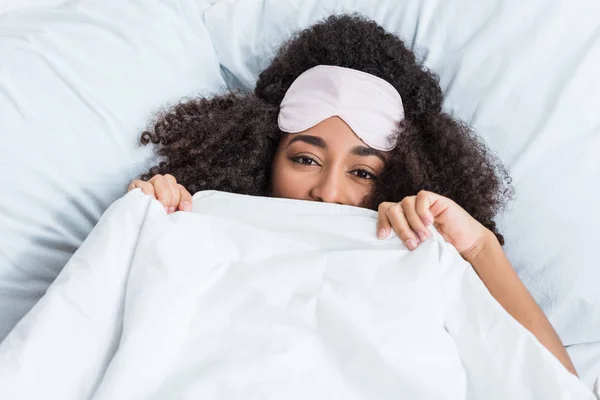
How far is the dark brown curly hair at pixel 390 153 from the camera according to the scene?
115cm

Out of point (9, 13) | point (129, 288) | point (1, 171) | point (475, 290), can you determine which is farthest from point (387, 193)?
point (9, 13)

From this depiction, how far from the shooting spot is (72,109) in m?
1.12

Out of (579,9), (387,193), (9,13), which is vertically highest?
(579,9)

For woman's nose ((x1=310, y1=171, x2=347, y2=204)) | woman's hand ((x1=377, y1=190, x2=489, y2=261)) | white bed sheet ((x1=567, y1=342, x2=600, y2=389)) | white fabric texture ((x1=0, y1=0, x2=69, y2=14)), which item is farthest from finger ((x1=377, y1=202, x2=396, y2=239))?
white fabric texture ((x1=0, y1=0, x2=69, y2=14))

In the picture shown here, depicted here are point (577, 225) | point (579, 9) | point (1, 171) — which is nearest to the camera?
point (1, 171)

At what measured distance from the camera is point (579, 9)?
1259mm

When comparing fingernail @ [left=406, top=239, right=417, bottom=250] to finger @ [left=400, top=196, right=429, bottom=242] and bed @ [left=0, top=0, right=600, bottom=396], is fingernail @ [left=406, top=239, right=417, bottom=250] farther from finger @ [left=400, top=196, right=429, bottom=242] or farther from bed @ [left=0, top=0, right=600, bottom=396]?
bed @ [left=0, top=0, right=600, bottom=396]

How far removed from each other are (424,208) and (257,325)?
0.91 feet

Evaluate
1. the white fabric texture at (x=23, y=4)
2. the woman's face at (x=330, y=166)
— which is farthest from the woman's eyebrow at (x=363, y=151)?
the white fabric texture at (x=23, y=4)

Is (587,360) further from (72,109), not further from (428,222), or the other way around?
(72,109)

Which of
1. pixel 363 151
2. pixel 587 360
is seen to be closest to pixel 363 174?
pixel 363 151

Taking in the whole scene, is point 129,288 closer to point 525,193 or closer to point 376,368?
point 376,368

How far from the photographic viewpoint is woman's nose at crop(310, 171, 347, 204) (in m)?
1.08

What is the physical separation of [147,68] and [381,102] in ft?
1.36
